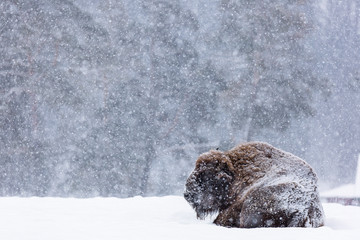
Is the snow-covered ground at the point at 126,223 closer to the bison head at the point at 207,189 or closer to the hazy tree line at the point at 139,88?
the bison head at the point at 207,189

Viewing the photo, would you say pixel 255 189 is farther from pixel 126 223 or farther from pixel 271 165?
Result: pixel 126 223

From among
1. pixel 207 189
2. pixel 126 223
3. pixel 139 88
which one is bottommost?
pixel 126 223

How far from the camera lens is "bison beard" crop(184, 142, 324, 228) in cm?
377

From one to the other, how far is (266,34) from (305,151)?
16.1 ft

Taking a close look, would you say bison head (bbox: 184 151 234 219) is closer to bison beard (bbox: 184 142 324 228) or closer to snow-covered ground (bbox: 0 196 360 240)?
bison beard (bbox: 184 142 324 228)

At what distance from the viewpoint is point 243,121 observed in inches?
689

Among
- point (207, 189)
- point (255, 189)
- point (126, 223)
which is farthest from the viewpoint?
point (207, 189)

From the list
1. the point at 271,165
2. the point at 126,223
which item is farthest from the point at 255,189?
the point at 126,223

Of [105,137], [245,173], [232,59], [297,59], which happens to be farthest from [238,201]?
[297,59]

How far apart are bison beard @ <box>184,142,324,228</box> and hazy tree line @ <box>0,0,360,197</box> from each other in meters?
12.5

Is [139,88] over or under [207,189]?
over

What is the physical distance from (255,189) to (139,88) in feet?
45.1

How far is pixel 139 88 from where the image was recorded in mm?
17375

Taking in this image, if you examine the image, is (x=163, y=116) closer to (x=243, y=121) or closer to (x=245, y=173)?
(x=243, y=121)
